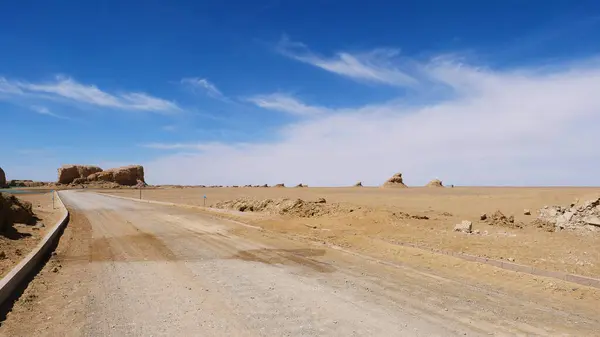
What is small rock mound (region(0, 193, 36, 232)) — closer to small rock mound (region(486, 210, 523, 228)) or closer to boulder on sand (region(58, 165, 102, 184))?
small rock mound (region(486, 210, 523, 228))

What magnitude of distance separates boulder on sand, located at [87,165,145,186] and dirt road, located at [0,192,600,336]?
123m

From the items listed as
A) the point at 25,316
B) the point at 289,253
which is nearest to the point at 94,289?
the point at 25,316

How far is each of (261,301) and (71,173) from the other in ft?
443

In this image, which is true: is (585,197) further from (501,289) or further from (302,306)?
(302,306)

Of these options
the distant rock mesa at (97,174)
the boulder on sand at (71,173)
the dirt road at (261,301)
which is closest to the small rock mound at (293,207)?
the dirt road at (261,301)

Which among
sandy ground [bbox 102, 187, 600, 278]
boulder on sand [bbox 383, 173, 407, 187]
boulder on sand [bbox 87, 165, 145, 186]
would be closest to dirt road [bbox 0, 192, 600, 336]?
sandy ground [bbox 102, 187, 600, 278]

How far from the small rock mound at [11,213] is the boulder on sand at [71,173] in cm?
11685

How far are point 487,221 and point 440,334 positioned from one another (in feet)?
49.4

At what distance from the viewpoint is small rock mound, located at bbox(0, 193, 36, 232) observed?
43.4ft

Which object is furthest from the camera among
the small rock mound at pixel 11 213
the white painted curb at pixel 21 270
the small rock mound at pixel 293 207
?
the small rock mound at pixel 293 207

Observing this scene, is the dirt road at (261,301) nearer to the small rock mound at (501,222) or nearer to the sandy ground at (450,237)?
the sandy ground at (450,237)

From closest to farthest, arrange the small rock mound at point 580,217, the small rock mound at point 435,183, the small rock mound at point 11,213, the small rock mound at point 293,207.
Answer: the small rock mound at point 11,213 < the small rock mound at point 580,217 < the small rock mound at point 293,207 < the small rock mound at point 435,183

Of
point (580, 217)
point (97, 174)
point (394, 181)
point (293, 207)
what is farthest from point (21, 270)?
point (97, 174)

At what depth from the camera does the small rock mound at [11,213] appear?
13227 mm
